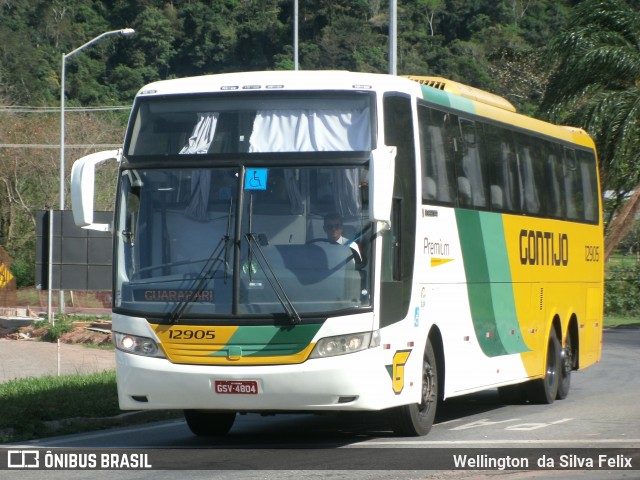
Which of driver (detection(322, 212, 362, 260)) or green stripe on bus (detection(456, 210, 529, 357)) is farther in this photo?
green stripe on bus (detection(456, 210, 529, 357))

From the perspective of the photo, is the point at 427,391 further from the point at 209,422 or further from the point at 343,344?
the point at 209,422

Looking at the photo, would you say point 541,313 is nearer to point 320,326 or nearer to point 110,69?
point 320,326

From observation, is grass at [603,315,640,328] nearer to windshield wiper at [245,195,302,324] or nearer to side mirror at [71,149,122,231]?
windshield wiper at [245,195,302,324]

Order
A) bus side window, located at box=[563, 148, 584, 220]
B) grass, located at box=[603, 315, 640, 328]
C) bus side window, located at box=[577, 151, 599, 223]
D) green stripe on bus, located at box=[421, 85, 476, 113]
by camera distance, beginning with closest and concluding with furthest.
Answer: green stripe on bus, located at box=[421, 85, 476, 113] < bus side window, located at box=[563, 148, 584, 220] < bus side window, located at box=[577, 151, 599, 223] < grass, located at box=[603, 315, 640, 328]

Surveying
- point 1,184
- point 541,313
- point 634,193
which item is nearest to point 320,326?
point 541,313

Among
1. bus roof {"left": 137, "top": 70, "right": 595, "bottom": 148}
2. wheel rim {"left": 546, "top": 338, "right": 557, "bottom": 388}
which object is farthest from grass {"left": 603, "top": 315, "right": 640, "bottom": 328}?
bus roof {"left": 137, "top": 70, "right": 595, "bottom": 148}

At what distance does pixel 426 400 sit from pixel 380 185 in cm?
278

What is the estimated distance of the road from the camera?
10312mm

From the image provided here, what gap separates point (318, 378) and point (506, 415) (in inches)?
192

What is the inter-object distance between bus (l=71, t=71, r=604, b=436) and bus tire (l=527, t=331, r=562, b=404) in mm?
3789

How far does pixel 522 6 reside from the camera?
324 feet

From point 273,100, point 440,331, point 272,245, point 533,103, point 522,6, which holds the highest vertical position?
point 522,6

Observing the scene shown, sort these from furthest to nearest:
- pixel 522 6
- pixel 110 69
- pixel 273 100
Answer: pixel 522 6 < pixel 110 69 < pixel 273 100

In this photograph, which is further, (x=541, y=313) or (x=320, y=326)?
(x=541, y=313)
